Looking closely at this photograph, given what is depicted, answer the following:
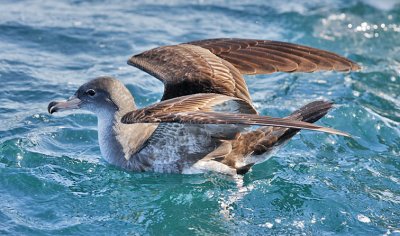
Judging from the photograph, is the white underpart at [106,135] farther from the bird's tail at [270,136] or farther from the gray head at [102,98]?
the bird's tail at [270,136]

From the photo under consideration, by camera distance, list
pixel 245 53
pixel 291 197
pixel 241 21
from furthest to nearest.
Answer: pixel 241 21
pixel 245 53
pixel 291 197

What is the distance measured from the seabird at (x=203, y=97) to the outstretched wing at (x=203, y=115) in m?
0.03

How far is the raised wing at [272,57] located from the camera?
7.35 m

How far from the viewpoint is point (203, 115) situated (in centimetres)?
594

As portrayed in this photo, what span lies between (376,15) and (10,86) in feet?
18.5

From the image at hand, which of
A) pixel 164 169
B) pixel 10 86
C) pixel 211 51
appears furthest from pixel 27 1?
pixel 164 169

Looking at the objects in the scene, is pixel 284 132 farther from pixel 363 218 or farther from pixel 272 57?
pixel 363 218

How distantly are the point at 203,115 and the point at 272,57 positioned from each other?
1.85 m

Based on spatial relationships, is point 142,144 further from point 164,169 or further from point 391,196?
point 391,196

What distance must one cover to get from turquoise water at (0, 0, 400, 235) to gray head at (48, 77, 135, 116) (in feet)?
1.63

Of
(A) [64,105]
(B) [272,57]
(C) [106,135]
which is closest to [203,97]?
(C) [106,135]

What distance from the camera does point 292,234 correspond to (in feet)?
20.1

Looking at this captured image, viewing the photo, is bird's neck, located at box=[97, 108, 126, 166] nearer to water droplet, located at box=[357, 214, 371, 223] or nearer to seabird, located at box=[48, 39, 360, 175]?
seabird, located at box=[48, 39, 360, 175]

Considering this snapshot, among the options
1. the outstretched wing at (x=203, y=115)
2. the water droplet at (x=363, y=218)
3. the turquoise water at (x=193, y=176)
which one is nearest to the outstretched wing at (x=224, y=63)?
the outstretched wing at (x=203, y=115)
